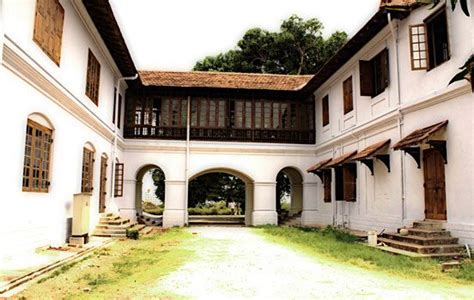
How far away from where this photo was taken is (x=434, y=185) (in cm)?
945

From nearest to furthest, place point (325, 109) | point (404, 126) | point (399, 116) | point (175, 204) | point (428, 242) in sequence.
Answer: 1. point (428, 242)
2. point (404, 126)
3. point (399, 116)
4. point (325, 109)
5. point (175, 204)

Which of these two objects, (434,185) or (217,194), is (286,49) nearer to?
(217,194)

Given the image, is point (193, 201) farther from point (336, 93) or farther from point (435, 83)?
point (435, 83)

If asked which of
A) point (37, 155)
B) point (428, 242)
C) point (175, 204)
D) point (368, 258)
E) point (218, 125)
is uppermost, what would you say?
point (218, 125)

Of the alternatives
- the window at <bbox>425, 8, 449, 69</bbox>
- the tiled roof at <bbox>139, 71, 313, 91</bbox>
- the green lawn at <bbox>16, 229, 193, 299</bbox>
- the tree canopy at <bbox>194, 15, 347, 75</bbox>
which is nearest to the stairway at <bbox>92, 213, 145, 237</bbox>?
the green lawn at <bbox>16, 229, 193, 299</bbox>

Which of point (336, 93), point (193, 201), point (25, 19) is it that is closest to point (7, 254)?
point (25, 19)

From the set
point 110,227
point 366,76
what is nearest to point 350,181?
point 366,76

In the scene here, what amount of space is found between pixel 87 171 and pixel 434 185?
8.91 metres

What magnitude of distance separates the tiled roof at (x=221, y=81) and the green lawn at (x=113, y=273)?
8.27 metres

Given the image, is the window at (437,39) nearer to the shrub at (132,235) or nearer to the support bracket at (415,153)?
the support bracket at (415,153)

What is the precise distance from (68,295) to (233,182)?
20.7 metres

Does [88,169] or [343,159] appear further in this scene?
[343,159]

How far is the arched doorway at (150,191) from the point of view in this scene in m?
18.7

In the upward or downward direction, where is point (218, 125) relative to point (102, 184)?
upward
